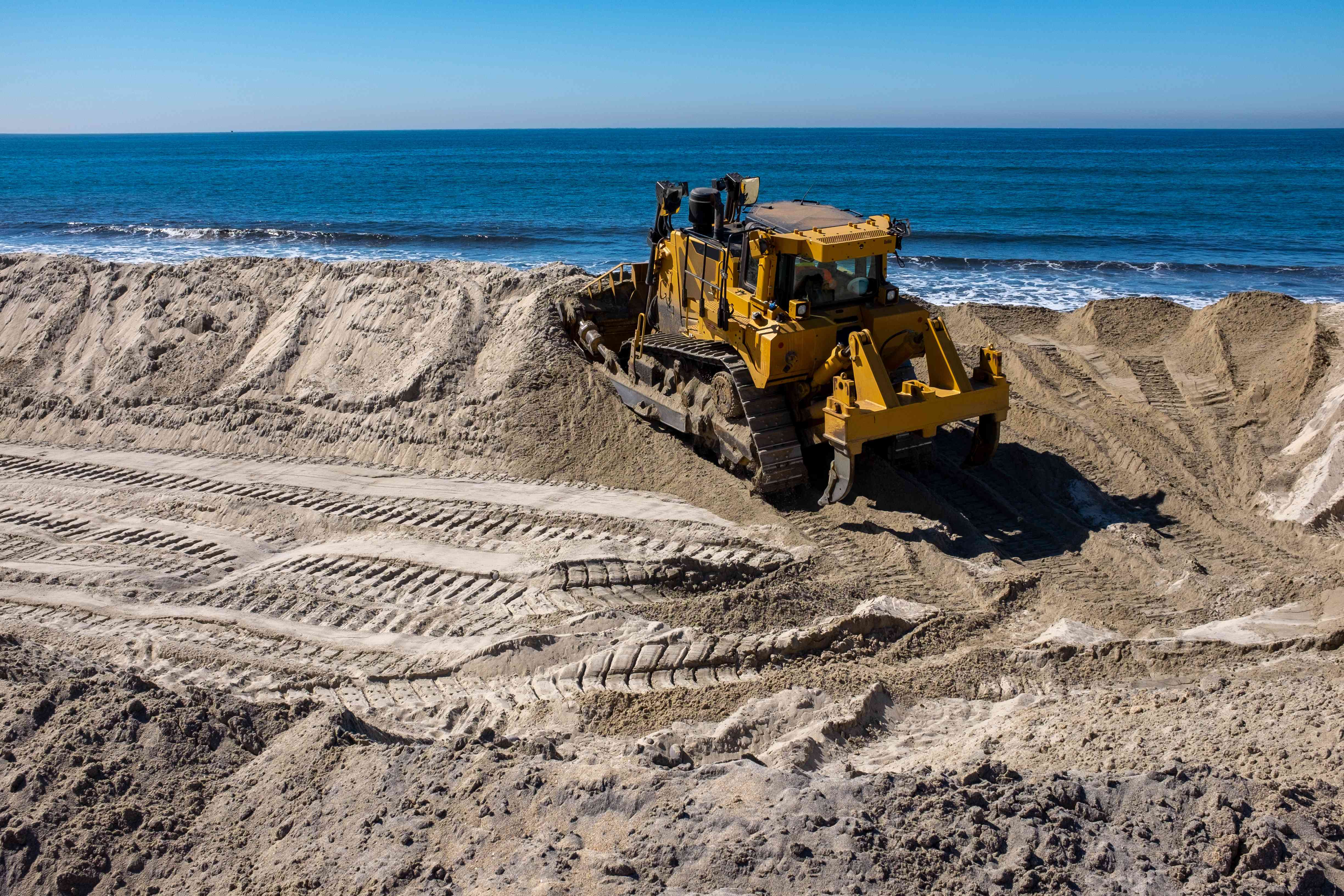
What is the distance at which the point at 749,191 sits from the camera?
9.44m

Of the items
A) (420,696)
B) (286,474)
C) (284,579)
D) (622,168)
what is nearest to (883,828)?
(420,696)

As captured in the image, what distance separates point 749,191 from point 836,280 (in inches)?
58.0

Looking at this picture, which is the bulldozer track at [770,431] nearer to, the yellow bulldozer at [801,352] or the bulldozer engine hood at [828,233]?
the yellow bulldozer at [801,352]

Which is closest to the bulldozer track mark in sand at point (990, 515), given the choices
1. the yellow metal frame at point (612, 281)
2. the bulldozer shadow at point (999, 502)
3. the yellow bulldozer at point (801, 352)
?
the bulldozer shadow at point (999, 502)

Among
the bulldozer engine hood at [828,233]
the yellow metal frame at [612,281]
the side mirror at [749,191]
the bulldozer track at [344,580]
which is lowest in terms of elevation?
the bulldozer track at [344,580]

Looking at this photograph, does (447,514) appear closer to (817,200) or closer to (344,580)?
(344,580)

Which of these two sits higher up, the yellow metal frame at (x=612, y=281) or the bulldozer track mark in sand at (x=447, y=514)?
the yellow metal frame at (x=612, y=281)

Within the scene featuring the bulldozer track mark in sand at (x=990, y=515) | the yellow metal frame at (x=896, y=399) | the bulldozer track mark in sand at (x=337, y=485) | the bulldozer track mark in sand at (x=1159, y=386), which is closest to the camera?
the yellow metal frame at (x=896, y=399)

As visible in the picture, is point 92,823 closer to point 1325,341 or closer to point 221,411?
point 221,411

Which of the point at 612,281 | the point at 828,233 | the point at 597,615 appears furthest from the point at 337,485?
the point at 828,233

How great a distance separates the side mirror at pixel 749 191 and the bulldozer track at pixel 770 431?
1706mm

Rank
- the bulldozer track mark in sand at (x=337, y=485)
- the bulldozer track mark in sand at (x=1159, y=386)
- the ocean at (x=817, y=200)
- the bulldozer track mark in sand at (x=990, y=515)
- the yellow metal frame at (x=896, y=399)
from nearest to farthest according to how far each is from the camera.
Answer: the yellow metal frame at (x=896, y=399), the bulldozer track mark in sand at (x=990, y=515), the bulldozer track mark in sand at (x=337, y=485), the bulldozer track mark in sand at (x=1159, y=386), the ocean at (x=817, y=200)

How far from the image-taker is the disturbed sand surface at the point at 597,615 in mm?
3889

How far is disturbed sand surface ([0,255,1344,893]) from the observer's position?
3.89m
